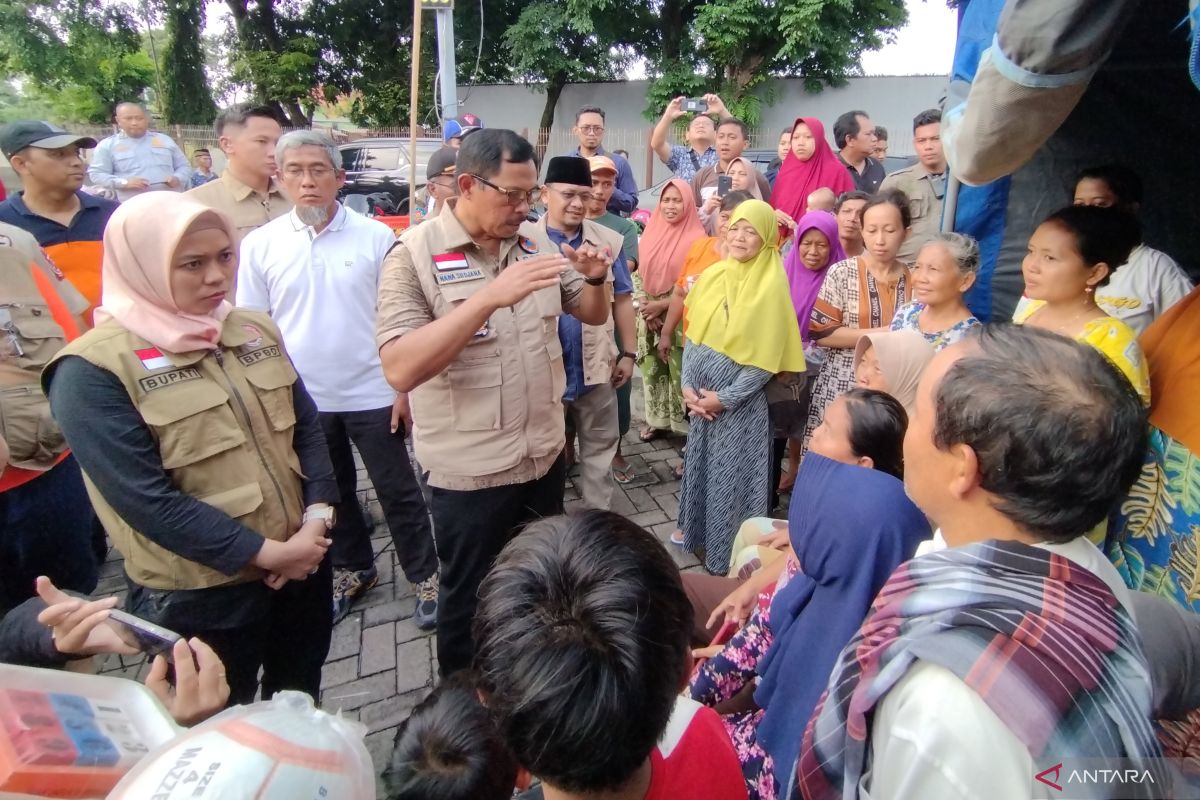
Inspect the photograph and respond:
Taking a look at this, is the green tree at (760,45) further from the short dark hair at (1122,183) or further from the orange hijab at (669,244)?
the short dark hair at (1122,183)

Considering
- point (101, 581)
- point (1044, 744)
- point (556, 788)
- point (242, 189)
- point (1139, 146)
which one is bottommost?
point (101, 581)

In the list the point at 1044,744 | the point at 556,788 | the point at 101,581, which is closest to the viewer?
the point at 1044,744

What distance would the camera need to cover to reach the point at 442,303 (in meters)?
2.13

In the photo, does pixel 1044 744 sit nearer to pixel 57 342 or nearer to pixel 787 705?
pixel 787 705

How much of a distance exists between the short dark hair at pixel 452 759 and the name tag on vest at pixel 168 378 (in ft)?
3.41

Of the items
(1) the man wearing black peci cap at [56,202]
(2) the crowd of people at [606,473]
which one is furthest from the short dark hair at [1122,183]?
(1) the man wearing black peci cap at [56,202]

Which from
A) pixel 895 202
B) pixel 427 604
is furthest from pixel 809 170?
pixel 427 604

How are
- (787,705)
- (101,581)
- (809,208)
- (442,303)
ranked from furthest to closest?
(809,208) < (101,581) < (442,303) < (787,705)

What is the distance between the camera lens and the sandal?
4.47 metres

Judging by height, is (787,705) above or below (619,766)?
below

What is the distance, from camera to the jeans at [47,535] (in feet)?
7.42

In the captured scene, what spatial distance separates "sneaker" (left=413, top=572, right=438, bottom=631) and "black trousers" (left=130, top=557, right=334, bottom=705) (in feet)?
2.36

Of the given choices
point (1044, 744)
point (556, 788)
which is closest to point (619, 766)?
point (556, 788)

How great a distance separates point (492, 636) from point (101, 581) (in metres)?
3.50
